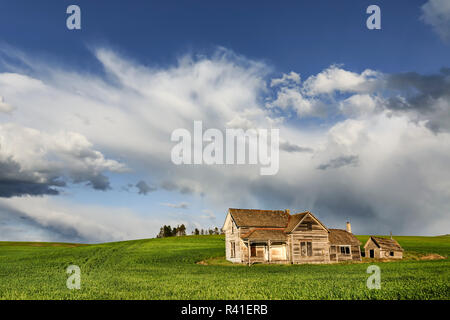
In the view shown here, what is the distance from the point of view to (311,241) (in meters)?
41.2

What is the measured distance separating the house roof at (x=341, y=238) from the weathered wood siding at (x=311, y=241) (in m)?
2.44

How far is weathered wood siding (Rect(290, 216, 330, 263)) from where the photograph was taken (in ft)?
132

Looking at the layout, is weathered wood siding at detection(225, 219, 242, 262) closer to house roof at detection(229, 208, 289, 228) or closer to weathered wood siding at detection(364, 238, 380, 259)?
house roof at detection(229, 208, 289, 228)

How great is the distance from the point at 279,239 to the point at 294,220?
13.9 feet

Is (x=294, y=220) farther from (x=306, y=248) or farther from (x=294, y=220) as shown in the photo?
(x=306, y=248)

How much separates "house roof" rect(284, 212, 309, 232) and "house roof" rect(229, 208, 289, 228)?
0.74 meters

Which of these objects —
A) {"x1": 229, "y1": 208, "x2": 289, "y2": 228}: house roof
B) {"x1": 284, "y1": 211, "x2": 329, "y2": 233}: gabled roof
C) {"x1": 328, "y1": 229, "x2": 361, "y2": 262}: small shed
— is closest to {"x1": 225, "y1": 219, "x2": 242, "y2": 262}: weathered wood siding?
{"x1": 229, "y1": 208, "x2": 289, "y2": 228}: house roof

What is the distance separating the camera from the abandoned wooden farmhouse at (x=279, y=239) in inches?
1567

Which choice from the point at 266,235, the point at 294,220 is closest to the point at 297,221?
the point at 294,220

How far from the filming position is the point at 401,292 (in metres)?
13.1

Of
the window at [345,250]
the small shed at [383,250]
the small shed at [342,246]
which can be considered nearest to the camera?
the small shed at [342,246]

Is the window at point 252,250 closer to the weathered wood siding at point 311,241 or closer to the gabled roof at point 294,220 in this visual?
the weathered wood siding at point 311,241

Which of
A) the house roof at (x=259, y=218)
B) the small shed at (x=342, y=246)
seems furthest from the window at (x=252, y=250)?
the small shed at (x=342, y=246)
